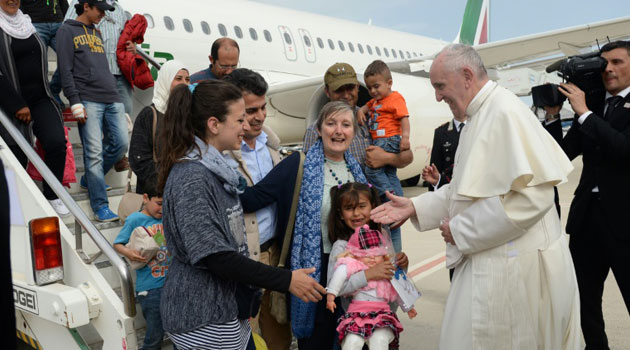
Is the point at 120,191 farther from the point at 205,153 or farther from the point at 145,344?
the point at 205,153

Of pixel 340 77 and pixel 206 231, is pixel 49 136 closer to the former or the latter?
pixel 340 77

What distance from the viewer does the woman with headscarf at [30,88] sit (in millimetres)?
3238

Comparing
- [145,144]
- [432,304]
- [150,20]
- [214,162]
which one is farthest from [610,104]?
[150,20]

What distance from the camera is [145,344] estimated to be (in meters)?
2.70

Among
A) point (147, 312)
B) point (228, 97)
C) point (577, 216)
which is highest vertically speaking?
point (228, 97)

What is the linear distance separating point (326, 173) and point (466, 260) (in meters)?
0.89

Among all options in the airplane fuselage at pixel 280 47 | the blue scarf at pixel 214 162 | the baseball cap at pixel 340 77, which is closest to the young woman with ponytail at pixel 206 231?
the blue scarf at pixel 214 162

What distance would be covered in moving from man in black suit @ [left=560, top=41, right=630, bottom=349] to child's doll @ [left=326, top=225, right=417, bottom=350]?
122 cm

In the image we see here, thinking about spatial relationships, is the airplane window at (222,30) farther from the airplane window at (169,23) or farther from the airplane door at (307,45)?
the airplane door at (307,45)

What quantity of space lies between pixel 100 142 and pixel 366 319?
7.92ft

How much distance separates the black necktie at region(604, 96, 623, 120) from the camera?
9.18ft

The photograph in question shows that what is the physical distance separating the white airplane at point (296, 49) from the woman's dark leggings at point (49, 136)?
1.92m


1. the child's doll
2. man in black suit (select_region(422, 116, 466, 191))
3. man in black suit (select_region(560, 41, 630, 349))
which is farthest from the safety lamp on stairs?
man in black suit (select_region(560, 41, 630, 349))

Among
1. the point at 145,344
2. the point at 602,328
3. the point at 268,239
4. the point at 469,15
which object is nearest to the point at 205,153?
the point at 268,239
